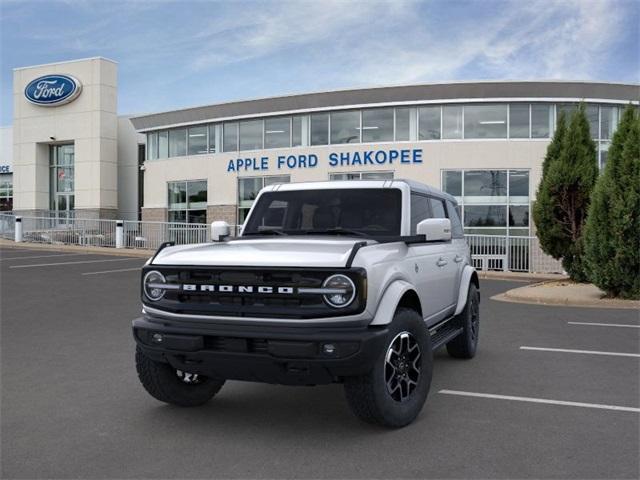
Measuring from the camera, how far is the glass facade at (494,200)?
970 inches

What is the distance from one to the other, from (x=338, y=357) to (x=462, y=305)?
291cm

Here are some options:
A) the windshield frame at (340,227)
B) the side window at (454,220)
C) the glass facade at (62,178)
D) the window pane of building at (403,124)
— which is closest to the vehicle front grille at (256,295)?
the windshield frame at (340,227)

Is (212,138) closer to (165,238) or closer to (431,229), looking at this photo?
(165,238)

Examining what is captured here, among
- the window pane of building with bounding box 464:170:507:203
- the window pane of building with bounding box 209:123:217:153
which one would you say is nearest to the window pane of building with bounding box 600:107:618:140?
the window pane of building with bounding box 464:170:507:203

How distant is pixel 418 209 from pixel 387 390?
2.09 meters

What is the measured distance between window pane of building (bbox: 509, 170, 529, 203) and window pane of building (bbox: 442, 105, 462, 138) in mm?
2638

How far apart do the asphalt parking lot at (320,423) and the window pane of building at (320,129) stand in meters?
20.1

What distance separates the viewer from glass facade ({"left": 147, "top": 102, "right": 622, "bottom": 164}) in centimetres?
2472

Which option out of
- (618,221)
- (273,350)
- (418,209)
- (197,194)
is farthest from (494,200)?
(273,350)

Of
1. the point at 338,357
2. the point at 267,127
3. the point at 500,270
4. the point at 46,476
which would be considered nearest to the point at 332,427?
the point at 338,357

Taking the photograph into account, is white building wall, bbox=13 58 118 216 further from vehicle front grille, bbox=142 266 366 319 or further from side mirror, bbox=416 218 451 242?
side mirror, bbox=416 218 451 242

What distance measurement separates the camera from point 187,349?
166 inches

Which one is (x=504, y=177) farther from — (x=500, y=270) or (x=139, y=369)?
(x=139, y=369)

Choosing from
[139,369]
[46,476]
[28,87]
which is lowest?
[46,476]
